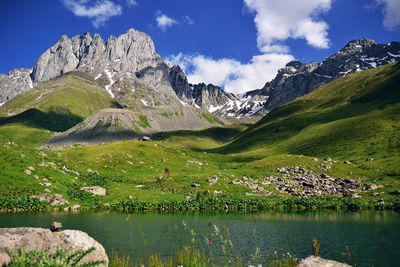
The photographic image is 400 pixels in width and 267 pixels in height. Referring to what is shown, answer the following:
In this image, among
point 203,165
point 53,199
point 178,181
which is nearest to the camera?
point 53,199

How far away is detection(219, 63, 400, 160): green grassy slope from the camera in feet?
335

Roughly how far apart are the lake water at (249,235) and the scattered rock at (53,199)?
6.51 metres

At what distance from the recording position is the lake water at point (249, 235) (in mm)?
20328

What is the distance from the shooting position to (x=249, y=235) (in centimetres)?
2680

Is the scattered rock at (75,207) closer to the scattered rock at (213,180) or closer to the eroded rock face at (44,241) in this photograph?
the eroded rock face at (44,241)

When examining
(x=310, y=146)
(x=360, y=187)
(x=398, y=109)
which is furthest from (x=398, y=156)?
(x=398, y=109)

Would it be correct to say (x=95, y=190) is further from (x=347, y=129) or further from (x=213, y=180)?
(x=347, y=129)

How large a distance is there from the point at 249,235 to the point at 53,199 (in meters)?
30.3

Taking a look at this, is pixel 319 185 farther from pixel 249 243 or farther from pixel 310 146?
pixel 310 146

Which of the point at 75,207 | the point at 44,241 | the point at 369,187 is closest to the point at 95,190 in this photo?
the point at 75,207

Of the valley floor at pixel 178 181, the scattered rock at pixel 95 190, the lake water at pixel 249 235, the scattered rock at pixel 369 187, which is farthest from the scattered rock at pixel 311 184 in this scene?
the scattered rock at pixel 95 190

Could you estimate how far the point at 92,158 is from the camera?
73562 millimetres

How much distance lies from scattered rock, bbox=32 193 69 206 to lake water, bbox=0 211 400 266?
651 cm

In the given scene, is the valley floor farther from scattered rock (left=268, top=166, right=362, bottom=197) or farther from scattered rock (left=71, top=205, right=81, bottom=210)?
scattered rock (left=71, top=205, right=81, bottom=210)
